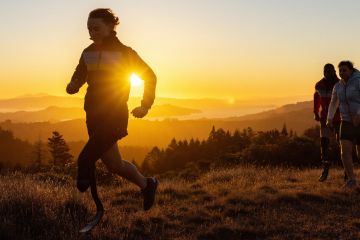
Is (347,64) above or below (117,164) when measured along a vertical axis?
above

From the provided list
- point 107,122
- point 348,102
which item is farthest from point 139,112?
point 348,102

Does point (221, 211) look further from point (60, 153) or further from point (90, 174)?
point (60, 153)

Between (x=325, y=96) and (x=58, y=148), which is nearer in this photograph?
(x=325, y=96)

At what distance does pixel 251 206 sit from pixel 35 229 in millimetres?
3506

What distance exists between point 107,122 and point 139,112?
0.34 m

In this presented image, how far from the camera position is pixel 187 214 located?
24.4 ft

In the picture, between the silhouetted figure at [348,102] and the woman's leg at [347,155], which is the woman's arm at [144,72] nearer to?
the silhouetted figure at [348,102]

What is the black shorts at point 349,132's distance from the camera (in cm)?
952

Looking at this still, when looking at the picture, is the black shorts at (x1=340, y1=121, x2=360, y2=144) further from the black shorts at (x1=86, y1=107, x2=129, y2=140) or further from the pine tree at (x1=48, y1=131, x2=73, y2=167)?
the pine tree at (x1=48, y1=131, x2=73, y2=167)

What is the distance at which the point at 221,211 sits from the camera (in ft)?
26.0

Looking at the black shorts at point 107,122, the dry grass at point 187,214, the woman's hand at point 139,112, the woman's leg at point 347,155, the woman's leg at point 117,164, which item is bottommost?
the dry grass at point 187,214

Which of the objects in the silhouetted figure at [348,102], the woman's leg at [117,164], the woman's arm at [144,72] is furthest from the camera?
the silhouetted figure at [348,102]

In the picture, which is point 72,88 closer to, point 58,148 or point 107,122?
point 107,122

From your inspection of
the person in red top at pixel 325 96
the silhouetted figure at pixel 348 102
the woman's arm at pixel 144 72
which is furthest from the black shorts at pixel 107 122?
the person in red top at pixel 325 96
